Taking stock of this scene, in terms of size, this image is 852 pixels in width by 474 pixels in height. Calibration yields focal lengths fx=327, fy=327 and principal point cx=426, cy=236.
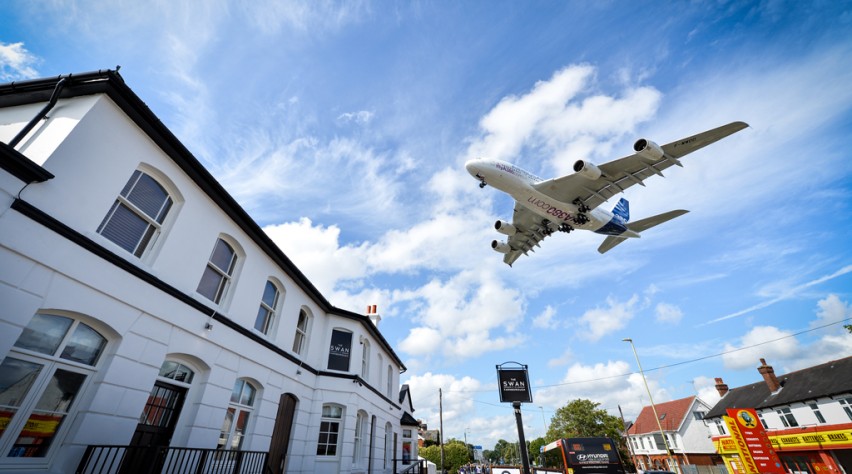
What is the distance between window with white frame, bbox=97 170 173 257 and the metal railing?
11.6ft

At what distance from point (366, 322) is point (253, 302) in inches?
250

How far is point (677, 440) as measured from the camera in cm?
3650

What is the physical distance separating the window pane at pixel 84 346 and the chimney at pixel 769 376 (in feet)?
142

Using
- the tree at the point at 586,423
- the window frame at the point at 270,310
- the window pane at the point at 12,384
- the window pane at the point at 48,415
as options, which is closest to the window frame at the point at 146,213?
the window pane at the point at 12,384

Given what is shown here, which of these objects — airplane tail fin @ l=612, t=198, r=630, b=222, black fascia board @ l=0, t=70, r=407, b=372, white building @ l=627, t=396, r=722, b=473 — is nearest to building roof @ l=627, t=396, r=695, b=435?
white building @ l=627, t=396, r=722, b=473

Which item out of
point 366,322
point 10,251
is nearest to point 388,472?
point 366,322

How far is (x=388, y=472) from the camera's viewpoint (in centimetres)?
1662

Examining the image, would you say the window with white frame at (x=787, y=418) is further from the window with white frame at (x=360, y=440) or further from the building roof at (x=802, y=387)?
the window with white frame at (x=360, y=440)

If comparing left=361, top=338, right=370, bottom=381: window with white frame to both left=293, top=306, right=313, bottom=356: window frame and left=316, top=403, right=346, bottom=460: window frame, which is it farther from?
left=293, top=306, right=313, bottom=356: window frame

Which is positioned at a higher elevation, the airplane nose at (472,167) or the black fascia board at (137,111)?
the airplane nose at (472,167)

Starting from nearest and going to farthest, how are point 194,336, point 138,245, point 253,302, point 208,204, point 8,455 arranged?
1. point 8,455
2. point 138,245
3. point 194,336
4. point 208,204
5. point 253,302

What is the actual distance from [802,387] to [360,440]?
111 ft

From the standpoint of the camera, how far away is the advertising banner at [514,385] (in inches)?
366

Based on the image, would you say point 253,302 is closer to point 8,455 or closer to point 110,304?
point 110,304
